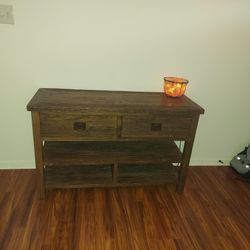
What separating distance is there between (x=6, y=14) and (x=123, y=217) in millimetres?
1633

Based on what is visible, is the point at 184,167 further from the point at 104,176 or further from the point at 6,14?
the point at 6,14

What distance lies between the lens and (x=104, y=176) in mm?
1833

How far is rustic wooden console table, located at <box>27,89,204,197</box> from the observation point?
151cm

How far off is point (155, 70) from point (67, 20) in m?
0.76

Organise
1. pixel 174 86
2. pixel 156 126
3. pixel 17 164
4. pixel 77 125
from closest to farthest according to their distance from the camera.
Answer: pixel 77 125 → pixel 156 126 → pixel 174 86 → pixel 17 164

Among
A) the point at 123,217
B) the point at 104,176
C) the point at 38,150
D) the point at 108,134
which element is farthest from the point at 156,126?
the point at 38,150

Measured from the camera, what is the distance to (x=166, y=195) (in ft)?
6.23

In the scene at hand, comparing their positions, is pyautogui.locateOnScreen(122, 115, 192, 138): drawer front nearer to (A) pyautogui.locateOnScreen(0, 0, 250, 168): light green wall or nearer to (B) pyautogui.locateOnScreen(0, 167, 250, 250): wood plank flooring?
(A) pyautogui.locateOnScreen(0, 0, 250, 168): light green wall

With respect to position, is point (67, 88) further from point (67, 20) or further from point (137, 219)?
point (137, 219)

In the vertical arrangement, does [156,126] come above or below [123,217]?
above

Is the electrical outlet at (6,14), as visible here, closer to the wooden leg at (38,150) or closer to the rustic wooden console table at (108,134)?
the rustic wooden console table at (108,134)

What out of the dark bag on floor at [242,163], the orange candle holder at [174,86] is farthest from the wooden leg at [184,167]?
the dark bag on floor at [242,163]

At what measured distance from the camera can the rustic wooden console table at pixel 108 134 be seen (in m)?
1.51

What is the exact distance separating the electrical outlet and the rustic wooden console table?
52 cm
